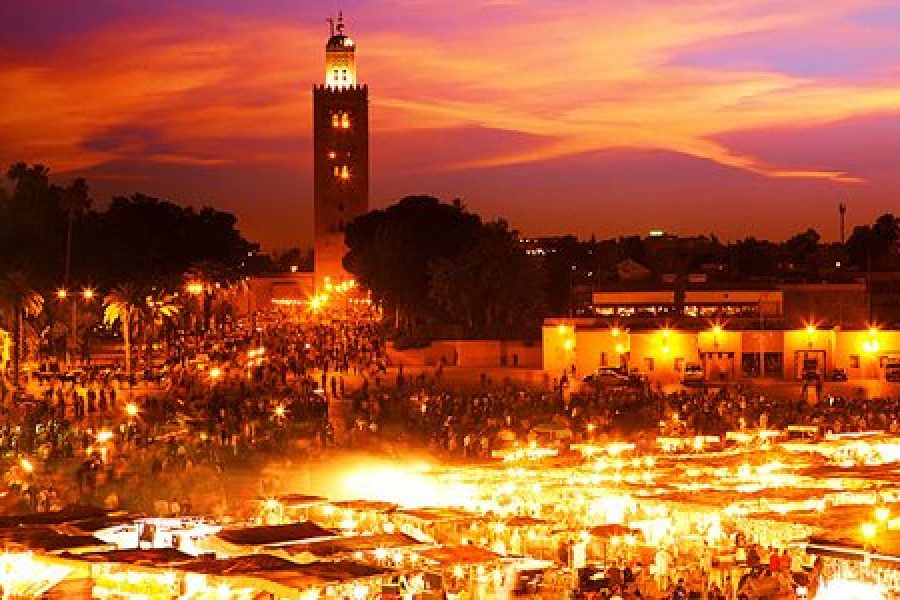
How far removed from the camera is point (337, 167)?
370ft

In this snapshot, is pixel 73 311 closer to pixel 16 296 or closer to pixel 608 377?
pixel 16 296

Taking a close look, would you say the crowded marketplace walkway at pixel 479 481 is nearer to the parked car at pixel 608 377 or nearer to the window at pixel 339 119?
the parked car at pixel 608 377

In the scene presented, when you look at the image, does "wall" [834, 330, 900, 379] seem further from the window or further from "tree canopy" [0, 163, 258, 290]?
the window

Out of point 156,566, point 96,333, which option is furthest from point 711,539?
point 96,333

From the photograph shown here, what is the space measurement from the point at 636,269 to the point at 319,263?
29.4 metres

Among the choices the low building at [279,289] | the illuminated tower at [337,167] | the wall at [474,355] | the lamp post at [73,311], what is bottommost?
the wall at [474,355]

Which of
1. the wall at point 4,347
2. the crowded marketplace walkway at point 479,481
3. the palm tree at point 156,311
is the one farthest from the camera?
the palm tree at point 156,311

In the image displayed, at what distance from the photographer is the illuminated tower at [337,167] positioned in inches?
4348

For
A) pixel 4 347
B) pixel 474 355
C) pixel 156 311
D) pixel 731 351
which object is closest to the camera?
pixel 731 351

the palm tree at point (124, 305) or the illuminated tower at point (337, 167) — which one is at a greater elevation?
the illuminated tower at point (337, 167)

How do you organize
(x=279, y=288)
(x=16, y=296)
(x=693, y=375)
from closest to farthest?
(x=693, y=375) → (x=16, y=296) → (x=279, y=288)

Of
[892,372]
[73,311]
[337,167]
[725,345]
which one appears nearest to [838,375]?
[892,372]

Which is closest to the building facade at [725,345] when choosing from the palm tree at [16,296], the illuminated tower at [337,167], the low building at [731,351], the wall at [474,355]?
the low building at [731,351]

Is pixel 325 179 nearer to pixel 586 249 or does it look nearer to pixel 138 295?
pixel 586 249
